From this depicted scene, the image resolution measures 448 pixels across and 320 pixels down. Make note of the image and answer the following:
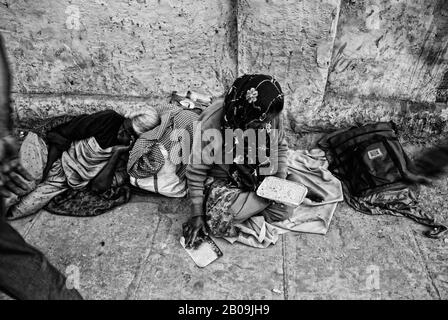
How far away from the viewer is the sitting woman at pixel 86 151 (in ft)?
9.61

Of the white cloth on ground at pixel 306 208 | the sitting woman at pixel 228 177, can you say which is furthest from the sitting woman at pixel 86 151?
the white cloth on ground at pixel 306 208

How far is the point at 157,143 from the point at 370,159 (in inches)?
62.4

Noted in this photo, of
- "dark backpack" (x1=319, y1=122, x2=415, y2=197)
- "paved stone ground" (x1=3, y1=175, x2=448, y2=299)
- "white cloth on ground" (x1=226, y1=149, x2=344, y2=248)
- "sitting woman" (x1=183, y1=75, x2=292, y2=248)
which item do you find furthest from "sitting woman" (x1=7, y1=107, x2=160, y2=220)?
"dark backpack" (x1=319, y1=122, x2=415, y2=197)

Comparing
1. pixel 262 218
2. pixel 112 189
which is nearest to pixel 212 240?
pixel 262 218

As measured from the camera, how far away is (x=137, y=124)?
2904 millimetres

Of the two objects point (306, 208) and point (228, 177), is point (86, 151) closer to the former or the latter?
point (228, 177)

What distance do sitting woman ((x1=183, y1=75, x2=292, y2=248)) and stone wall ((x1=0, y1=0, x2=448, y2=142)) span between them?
658mm

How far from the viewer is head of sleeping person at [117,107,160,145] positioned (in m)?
2.88

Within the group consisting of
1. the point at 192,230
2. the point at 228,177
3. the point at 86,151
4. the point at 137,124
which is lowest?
the point at 192,230

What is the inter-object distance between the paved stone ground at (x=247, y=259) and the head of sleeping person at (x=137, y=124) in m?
0.53

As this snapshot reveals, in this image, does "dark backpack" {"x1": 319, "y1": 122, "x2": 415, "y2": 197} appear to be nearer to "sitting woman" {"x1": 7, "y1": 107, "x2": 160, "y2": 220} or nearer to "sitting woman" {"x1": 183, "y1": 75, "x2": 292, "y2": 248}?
"sitting woman" {"x1": 183, "y1": 75, "x2": 292, "y2": 248}

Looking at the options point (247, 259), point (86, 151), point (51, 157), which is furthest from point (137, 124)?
point (247, 259)

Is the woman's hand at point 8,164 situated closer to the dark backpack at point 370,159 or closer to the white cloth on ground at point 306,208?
the white cloth on ground at point 306,208
